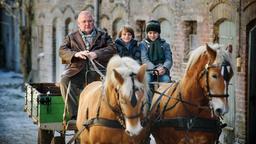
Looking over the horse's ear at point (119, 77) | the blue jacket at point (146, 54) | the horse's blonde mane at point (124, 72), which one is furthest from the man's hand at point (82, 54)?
the horse's ear at point (119, 77)

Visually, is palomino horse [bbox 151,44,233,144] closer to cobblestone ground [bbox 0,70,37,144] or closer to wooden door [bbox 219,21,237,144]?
wooden door [bbox 219,21,237,144]

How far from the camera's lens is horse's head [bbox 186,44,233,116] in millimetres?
7816

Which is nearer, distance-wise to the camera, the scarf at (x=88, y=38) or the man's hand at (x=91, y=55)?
the man's hand at (x=91, y=55)

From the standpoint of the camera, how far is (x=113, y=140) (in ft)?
27.2

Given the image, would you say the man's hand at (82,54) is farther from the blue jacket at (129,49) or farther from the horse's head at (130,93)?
the horse's head at (130,93)

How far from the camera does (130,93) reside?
7621 mm

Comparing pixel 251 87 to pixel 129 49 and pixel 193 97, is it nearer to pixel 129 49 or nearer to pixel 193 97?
pixel 129 49

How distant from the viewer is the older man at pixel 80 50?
32.3 feet

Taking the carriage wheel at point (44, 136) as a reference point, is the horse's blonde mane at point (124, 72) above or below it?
above

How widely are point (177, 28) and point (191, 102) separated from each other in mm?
8028

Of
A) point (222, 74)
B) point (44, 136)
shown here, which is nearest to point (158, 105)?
point (222, 74)

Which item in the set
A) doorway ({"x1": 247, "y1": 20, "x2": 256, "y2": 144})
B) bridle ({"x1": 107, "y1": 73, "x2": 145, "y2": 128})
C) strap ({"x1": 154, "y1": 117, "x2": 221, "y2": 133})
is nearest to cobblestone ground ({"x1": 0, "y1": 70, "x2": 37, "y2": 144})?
doorway ({"x1": 247, "y1": 20, "x2": 256, "y2": 144})

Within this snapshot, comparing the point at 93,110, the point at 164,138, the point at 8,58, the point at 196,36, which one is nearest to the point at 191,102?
the point at 164,138

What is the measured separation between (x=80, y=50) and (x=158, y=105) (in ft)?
5.52
